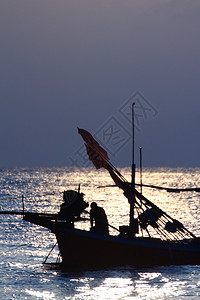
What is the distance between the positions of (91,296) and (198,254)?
6.37 m

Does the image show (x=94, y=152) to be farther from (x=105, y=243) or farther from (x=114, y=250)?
(x=114, y=250)

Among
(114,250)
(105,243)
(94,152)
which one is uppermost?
(94,152)

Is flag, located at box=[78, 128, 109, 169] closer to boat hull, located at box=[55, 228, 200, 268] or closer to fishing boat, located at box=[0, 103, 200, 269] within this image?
fishing boat, located at box=[0, 103, 200, 269]

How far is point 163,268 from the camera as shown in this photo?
22797 millimetres

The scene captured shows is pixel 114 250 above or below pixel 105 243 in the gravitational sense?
below

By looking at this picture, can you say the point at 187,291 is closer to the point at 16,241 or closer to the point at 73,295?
the point at 73,295

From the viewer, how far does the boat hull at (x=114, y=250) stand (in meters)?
22.1

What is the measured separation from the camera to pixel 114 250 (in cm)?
2244

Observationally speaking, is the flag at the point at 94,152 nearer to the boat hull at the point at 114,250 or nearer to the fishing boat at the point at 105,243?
the fishing boat at the point at 105,243

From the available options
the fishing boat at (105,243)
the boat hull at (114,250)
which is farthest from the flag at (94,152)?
the boat hull at (114,250)

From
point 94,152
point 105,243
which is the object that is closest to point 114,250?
point 105,243

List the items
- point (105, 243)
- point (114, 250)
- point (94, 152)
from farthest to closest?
point (94, 152) < point (114, 250) < point (105, 243)

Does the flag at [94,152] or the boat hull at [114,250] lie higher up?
the flag at [94,152]

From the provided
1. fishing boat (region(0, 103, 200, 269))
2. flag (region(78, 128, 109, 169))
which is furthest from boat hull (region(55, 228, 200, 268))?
flag (region(78, 128, 109, 169))
